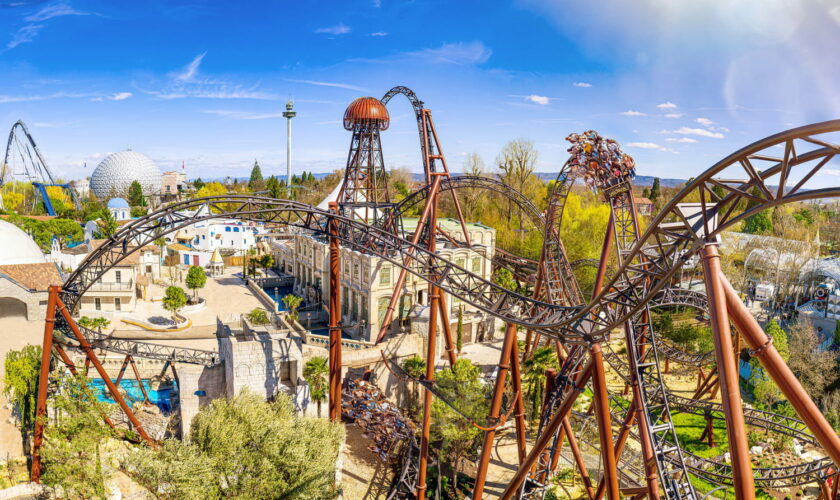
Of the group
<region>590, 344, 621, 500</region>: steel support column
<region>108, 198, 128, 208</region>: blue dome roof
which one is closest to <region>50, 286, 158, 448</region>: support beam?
<region>590, 344, 621, 500</region>: steel support column

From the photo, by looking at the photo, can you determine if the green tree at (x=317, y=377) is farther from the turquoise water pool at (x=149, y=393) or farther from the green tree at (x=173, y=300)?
the green tree at (x=173, y=300)

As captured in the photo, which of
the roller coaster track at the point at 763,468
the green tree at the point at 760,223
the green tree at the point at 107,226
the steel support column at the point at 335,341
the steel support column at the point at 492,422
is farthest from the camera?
the green tree at the point at 760,223

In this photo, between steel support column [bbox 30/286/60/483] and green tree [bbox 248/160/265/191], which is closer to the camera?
steel support column [bbox 30/286/60/483]

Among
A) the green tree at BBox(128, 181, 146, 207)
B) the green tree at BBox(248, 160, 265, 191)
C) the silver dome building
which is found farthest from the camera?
the green tree at BBox(248, 160, 265, 191)

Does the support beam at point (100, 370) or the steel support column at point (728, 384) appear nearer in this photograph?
the steel support column at point (728, 384)

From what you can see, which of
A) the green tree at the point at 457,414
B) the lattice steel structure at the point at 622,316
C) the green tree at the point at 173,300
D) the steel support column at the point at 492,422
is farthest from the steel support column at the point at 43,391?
the green tree at the point at 173,300

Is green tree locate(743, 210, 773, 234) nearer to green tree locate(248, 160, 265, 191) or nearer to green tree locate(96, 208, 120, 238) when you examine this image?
green tree locate(96, 208, 120, 238)

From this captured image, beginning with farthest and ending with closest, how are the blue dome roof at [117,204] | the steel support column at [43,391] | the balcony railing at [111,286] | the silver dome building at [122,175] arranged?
the silver dome building at [122,175] < the blue dome roof at [117,204] < the balcony railing at [111,286] < the steel support column at [43,391]
